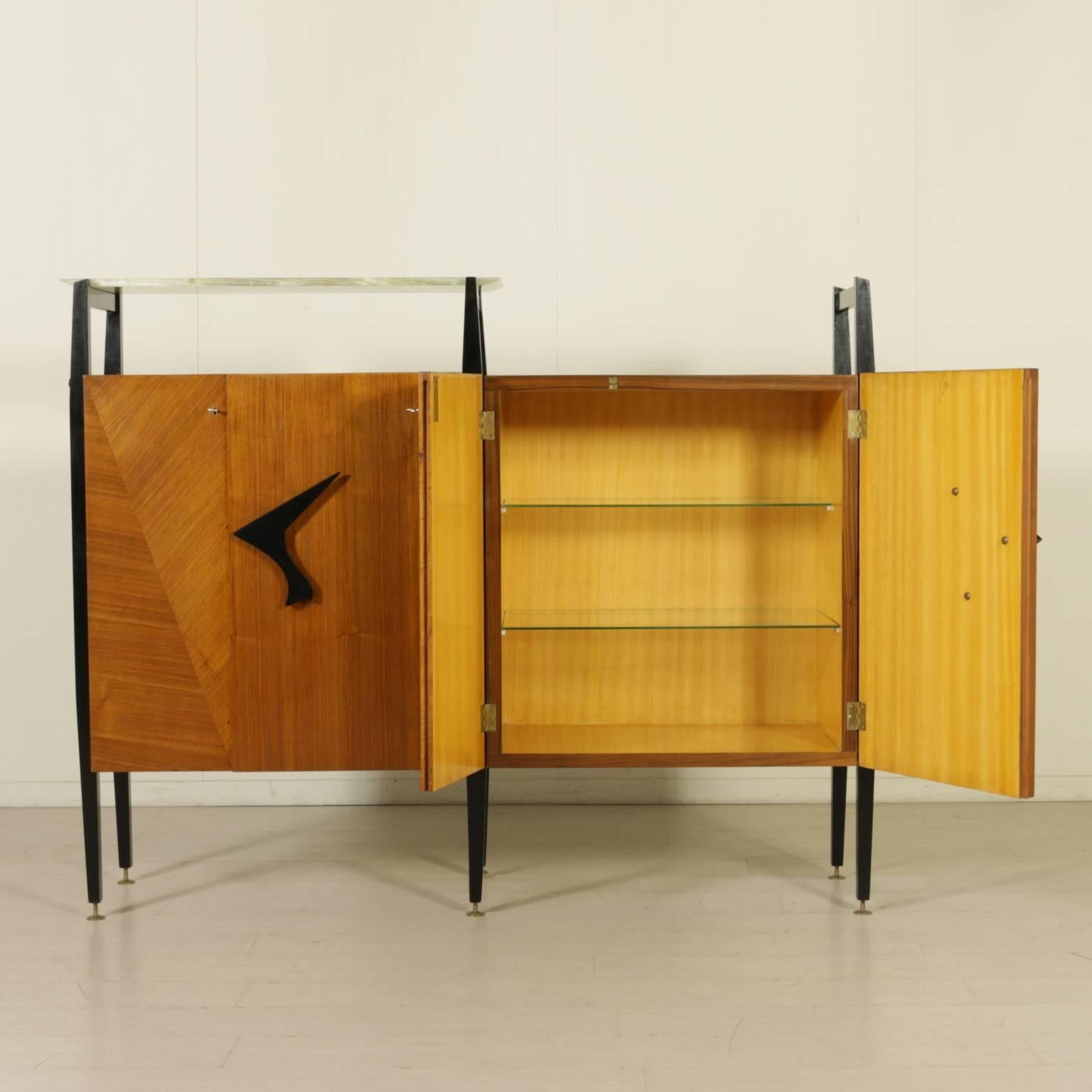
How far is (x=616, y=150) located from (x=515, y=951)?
2728 millimetres

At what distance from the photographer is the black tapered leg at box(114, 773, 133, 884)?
11.2 feet

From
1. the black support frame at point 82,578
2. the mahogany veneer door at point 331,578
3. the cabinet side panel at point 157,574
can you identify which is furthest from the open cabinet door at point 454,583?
the black support frame at point 82,578

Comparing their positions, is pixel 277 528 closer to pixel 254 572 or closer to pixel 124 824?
pixel 254 572

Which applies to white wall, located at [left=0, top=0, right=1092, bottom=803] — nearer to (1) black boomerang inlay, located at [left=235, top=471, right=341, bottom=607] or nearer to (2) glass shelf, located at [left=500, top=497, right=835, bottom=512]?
(2) glass shelf, located at [left=500, top=497, right=835, bottom=512]

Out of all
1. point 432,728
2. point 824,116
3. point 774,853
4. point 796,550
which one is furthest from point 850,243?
point 432,728

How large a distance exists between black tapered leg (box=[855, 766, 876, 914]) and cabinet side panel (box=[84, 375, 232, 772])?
1689mm

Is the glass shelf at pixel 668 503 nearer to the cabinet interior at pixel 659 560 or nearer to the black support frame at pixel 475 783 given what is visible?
the cabinet interior at pixel 659 560

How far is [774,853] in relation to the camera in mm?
3639

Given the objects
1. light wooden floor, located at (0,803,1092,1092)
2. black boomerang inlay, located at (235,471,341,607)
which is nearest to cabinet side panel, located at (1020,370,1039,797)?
light wooden floor, located at (0,803,1092,1092)

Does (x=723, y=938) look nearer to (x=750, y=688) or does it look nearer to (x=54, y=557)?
(x=750, y=688)

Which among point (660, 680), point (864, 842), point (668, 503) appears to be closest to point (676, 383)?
point (668, 503)

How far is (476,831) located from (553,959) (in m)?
0.39

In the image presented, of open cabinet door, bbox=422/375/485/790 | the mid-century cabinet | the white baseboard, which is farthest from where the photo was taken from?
the white baseboard

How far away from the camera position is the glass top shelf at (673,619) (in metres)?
3.34
